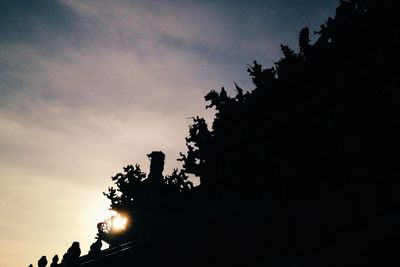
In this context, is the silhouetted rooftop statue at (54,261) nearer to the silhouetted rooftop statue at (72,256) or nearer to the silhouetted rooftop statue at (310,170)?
the silhouetted rooftop statue at (72,256)

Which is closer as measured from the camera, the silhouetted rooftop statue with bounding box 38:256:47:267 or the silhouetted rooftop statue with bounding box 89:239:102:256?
the silhouetted rooftop statue with bounding box 89:239:102:256

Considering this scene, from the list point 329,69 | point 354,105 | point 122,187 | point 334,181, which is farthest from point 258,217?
point 122,187

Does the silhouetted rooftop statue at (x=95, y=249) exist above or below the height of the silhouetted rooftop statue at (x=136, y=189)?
below

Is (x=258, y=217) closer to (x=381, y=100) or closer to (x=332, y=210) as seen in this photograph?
(x=332, y=210)

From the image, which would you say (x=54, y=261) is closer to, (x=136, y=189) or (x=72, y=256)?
(x=72, y=256)

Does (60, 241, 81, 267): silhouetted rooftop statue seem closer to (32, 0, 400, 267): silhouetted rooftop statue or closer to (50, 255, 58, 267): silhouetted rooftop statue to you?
(50, 255, 58, 267): silhouetted rooftop statue

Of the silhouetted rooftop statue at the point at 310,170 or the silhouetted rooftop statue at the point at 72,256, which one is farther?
the silhouetted rooftop statue at the point at 72,256

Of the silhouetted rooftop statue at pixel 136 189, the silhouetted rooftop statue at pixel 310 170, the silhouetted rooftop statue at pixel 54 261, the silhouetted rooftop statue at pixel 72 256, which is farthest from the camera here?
the silhouetted rooftop statue at pixel 136 189

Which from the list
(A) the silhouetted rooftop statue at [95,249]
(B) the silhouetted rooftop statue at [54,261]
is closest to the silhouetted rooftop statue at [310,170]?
(A) the silhouetted rooftop statue at [95,249]

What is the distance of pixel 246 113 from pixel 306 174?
2.20m

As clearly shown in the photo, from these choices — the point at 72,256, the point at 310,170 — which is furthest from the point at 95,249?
the point at 310,170

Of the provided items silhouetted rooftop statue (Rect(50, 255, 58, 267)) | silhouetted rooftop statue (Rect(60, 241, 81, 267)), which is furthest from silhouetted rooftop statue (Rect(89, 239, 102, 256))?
silhouetted rooftop statue (Rect(50, 255, 58, 267))

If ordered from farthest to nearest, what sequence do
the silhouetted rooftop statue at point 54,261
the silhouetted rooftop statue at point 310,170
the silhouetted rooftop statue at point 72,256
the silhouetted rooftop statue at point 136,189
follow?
the silhouetted rooftop statue at point 136,189, the silhouetted rooftop statue at point 54,261, the silhouetted rooftop statue at point 72,256, the silhouetted rooftop statue at point 310,170

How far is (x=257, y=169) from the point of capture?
589 centimetres
